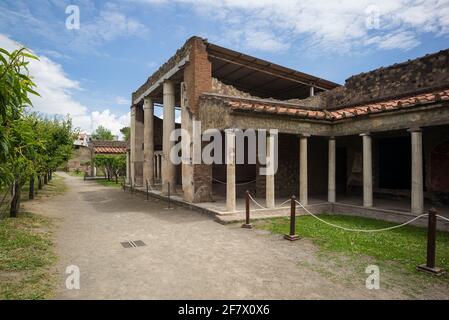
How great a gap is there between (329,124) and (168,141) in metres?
8.21

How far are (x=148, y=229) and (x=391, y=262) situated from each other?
649 centimetres

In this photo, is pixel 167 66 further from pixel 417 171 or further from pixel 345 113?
pixel 417 171

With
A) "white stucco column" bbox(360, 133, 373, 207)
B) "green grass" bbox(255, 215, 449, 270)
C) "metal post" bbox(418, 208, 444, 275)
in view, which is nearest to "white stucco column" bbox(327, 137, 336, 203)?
"white stucco column" bbox(360, 133, 373, 207)

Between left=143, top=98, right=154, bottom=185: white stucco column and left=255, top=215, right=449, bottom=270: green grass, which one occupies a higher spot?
left=143, top=98, right=154, bottom=185: white stucco column

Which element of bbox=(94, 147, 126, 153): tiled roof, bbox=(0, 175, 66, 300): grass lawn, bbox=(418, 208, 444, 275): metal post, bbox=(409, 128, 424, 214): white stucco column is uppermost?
bbox=(94, 147, 126, 153): tiled roof

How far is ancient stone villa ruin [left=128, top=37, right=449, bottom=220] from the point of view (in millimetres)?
9844

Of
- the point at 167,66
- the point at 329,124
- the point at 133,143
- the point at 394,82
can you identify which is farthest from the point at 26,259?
the point at 133,143

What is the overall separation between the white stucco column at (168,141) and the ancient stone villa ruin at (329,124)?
0.18ft

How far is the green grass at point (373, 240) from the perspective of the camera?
19.8 ft

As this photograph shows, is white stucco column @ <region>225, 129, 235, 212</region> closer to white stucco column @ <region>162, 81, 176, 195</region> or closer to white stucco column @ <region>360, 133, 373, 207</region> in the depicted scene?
white stucco column @ <region>360, 133, 373, 207</region>

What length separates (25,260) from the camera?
551 centimetres

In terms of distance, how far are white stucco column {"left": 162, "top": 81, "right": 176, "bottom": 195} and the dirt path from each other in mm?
5818

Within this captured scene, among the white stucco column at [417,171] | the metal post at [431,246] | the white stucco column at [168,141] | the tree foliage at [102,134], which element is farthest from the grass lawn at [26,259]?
the tree foliage at [102,134]

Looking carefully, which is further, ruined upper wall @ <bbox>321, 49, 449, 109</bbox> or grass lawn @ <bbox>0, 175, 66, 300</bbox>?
ruined upper wall @ <bbox>321, 49, 449, 109</bbox>
